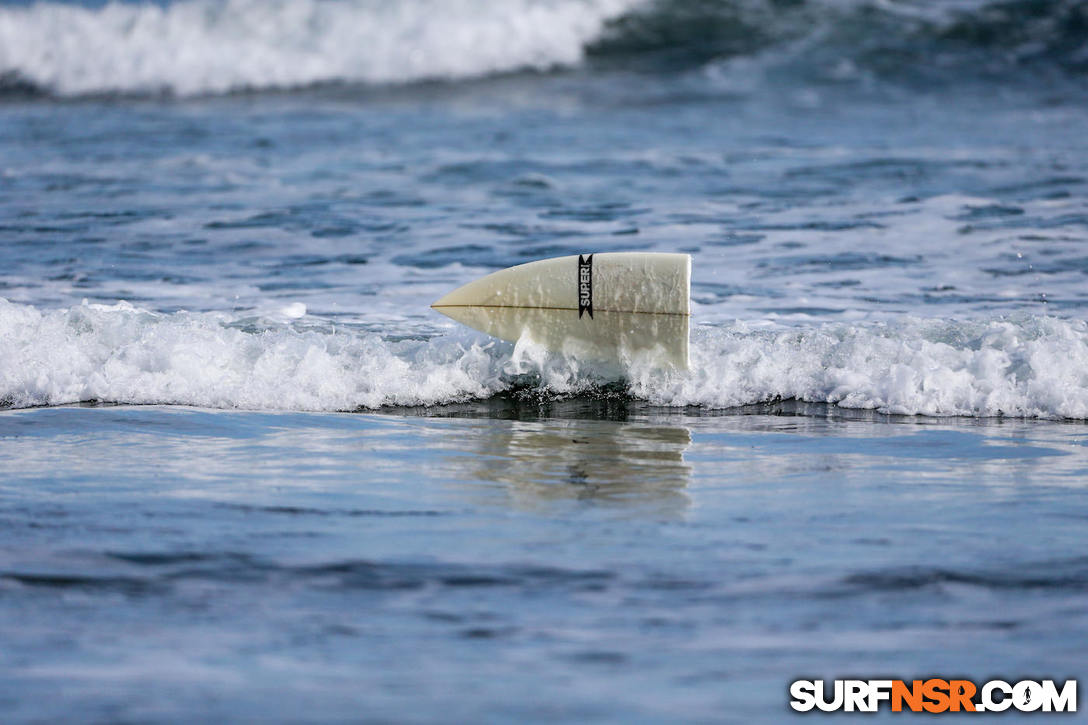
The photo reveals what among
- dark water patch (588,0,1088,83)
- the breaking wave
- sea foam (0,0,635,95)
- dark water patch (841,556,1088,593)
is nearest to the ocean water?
dark water patch (841,556,1088,593)

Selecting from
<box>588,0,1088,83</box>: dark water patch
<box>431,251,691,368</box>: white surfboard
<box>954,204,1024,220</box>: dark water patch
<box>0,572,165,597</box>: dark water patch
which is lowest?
<box>0,572,165,597</box>: dark water patch

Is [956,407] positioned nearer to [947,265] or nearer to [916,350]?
[916,350]

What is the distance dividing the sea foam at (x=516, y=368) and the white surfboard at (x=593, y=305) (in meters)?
0.11

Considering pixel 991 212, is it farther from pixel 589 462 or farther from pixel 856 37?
pixel 856 37

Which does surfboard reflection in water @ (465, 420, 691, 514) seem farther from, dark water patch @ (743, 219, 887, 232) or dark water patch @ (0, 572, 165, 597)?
dark water patch @ (743, 219, 887, 232)

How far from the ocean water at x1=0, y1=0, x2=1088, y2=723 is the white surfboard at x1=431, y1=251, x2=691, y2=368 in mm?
148

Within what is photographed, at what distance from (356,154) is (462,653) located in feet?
38.1

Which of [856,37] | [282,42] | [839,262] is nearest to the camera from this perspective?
[839,262]

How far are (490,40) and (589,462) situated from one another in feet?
49.3

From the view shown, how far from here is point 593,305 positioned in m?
6.47

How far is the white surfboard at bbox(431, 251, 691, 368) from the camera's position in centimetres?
640

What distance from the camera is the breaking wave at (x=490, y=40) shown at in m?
17.3

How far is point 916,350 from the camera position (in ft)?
21.2

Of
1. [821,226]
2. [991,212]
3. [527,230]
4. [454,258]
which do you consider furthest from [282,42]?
[991,212]
